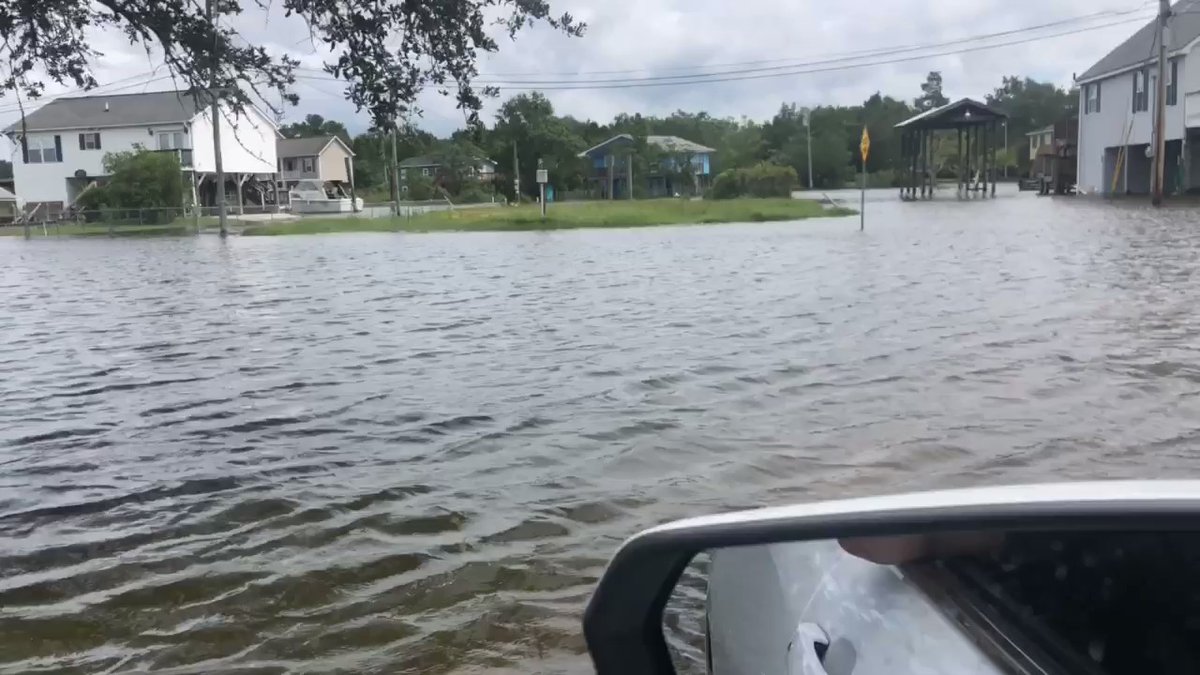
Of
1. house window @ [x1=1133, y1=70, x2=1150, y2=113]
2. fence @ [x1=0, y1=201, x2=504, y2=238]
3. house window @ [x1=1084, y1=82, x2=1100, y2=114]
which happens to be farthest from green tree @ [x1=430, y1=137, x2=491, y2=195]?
house window @ [x1=1133, y1=70, x2=1150, y2=113]

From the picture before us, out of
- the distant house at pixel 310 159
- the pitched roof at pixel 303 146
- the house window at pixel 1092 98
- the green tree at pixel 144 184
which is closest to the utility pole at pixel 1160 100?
the house window at pixel 1092 98

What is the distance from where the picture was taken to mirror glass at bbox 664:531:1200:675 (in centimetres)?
148

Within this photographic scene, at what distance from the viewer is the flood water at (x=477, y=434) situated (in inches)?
187

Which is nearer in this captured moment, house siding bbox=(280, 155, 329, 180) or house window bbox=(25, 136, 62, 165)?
house window bbox=(25, 136, 62, 165)

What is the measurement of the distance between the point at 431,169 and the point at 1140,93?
190 feet

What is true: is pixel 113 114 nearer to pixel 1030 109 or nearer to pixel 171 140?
pixel 171 140

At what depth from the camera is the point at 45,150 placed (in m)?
66.4

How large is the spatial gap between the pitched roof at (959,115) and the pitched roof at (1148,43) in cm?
435

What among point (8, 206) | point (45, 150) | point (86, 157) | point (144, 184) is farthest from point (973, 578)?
point (8, 206)

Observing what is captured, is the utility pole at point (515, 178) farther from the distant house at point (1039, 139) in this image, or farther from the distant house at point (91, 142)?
the distant house at point (1039, 139)

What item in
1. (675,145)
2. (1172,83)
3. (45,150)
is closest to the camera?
(1172,83)

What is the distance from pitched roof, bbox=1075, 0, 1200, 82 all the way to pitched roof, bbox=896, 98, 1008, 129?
435 cm

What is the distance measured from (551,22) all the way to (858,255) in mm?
16008

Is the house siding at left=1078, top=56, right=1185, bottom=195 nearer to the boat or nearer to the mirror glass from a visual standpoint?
the boat
